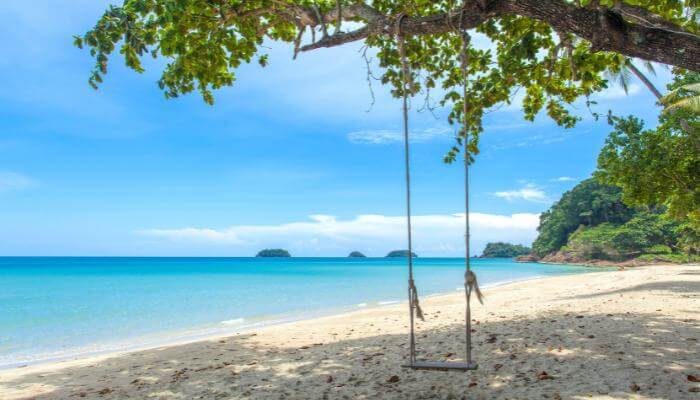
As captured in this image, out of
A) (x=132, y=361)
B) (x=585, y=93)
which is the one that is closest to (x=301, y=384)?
(x=132, y=361)

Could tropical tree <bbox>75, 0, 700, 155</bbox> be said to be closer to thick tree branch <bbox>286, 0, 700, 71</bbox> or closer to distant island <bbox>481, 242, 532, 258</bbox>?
thick tree branch <bbox>286, 0, 700, 71</bbox>

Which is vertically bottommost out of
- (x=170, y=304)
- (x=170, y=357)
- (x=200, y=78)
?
(x=170, y=304)

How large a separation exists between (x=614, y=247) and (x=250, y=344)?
55759mm

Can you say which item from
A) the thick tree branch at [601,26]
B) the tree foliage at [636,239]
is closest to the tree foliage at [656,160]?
the thick tree branch at [601,26]

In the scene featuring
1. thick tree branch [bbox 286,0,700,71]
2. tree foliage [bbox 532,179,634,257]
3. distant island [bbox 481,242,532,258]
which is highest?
tree foliage [bbox 532,179,634,257]

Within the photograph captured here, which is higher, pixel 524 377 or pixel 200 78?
pixel 200 78

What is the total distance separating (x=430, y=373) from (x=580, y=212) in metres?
70.0

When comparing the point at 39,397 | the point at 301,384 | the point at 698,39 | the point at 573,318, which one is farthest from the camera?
the point at 573,318

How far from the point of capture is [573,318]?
25.0 ft

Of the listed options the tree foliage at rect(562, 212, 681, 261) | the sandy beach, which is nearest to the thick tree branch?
the sandy beach

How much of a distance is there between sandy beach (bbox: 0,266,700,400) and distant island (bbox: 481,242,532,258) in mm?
144686

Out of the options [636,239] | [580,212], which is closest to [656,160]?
[636,239]

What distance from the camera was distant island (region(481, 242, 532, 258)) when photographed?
144125 mm

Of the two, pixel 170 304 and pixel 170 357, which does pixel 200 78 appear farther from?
pixel 170 304
